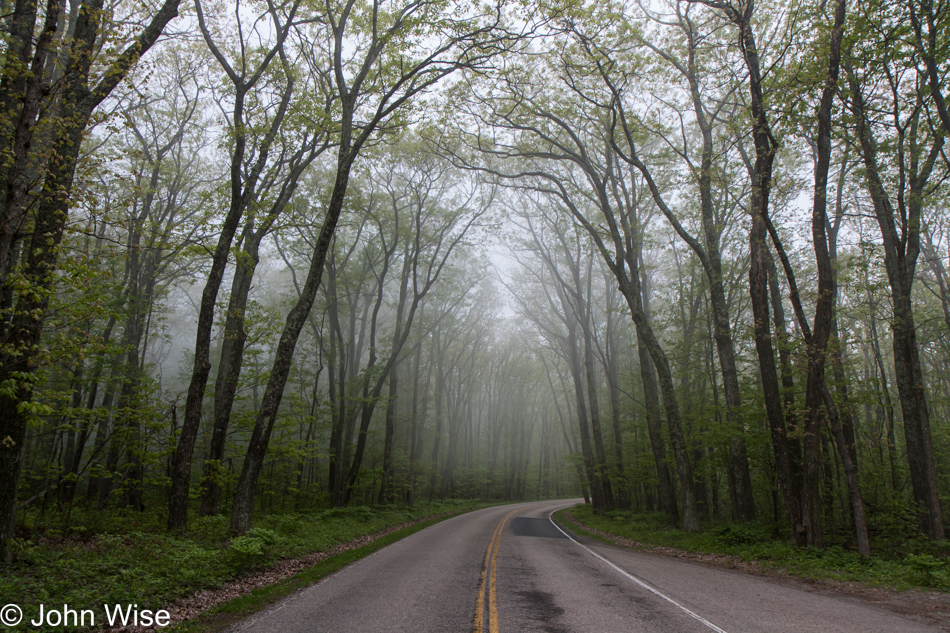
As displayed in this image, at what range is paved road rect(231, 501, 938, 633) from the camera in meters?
5.31

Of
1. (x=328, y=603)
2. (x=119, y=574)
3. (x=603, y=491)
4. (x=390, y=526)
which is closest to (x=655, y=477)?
(x=603, y=491)

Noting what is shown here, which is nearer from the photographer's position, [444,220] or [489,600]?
[489,600]

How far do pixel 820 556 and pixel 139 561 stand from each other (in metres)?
13.1

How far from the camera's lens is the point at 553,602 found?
6391 millimetres

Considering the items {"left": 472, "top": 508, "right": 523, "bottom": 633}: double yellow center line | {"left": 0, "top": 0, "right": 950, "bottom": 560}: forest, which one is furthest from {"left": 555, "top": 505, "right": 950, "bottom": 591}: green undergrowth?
{"left": 472, "top": 508, "right": 523, "bottom": 633}: double yellow center line

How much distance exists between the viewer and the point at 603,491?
21.4 meters

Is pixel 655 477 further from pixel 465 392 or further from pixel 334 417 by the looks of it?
pixel 465 392

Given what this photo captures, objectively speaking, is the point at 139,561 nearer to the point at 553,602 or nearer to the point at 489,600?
the point at 489,600

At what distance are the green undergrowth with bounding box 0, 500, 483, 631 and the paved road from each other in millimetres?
1478

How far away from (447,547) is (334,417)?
10.7 meters

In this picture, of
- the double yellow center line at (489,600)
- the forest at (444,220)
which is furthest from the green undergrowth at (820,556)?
the double yellow center line at (489,600)

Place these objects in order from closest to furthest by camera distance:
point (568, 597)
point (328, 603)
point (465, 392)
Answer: point (328, 603), point (568, 597), point (465, 392)

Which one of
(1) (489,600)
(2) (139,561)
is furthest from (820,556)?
(2) (139,561)

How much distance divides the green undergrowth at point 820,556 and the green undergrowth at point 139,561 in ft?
29.7
